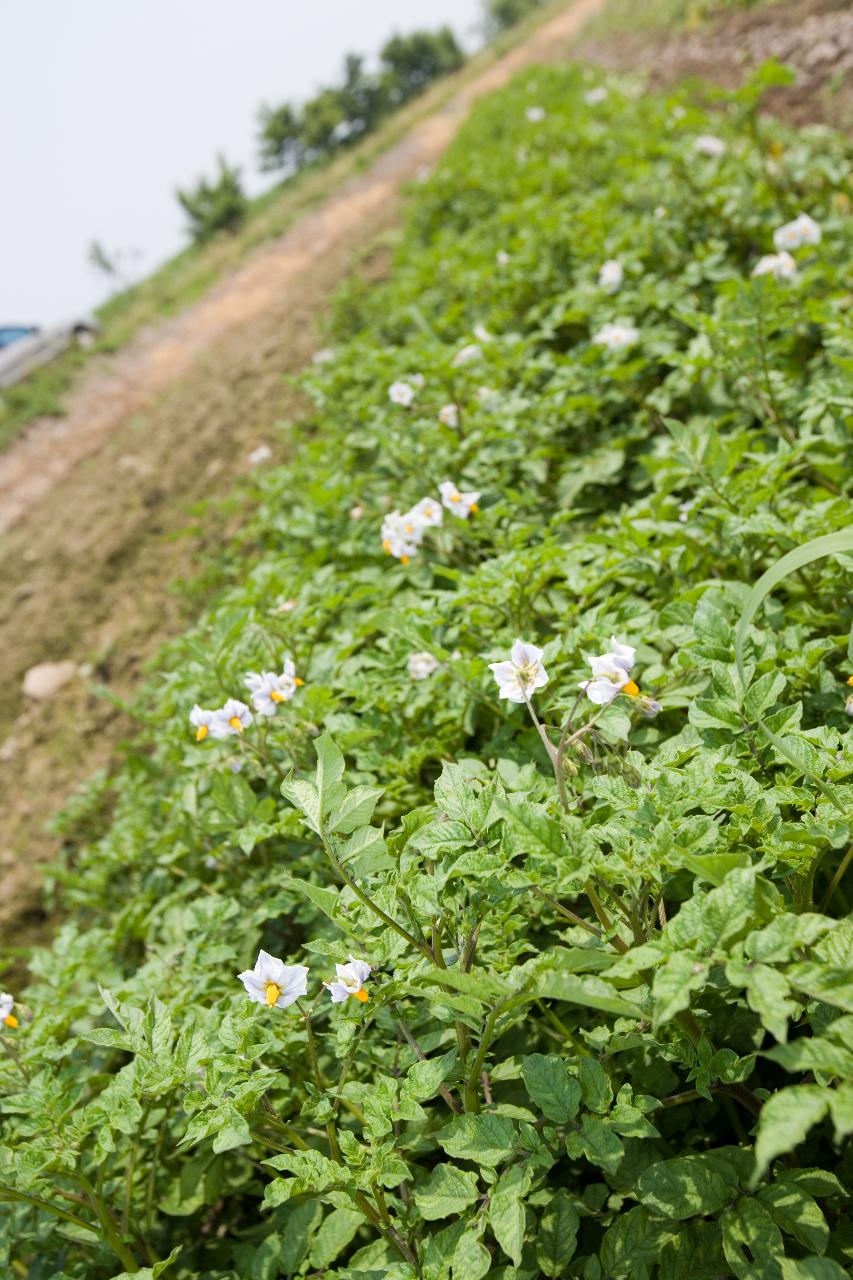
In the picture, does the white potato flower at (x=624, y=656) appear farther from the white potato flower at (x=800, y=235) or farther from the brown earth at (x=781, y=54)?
the brown earth at (x=781, y=54)

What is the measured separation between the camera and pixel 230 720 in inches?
74.1

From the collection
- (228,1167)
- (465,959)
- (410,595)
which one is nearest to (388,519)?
(410,595)

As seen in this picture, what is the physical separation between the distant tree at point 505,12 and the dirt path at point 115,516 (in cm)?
3090

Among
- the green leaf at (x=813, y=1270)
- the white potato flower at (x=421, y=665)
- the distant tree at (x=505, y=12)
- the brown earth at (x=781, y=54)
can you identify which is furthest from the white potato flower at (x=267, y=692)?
the distant tree at (x=505, y=12)

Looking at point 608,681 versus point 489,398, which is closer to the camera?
point 608,681

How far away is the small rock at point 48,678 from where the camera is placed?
190 inches

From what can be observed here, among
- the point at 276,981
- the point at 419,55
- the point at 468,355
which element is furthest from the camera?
Result: the point at 419,55

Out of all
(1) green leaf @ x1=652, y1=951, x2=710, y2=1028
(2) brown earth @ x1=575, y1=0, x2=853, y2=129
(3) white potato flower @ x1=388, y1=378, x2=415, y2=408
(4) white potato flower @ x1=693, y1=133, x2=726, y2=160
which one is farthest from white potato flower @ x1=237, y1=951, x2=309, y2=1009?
(2) brown earth @ x1=575, y1=0, x2=853, y2=129

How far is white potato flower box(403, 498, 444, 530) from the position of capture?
7.70 feet

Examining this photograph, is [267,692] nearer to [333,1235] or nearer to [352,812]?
[352,812]

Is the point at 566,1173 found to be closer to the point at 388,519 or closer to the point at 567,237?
the point at 388,519

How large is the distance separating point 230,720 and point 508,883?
3.16ft

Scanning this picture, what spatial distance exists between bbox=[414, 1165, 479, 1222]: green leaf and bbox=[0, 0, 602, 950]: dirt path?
2.06 m

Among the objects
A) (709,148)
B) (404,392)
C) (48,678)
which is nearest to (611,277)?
(404,392)
